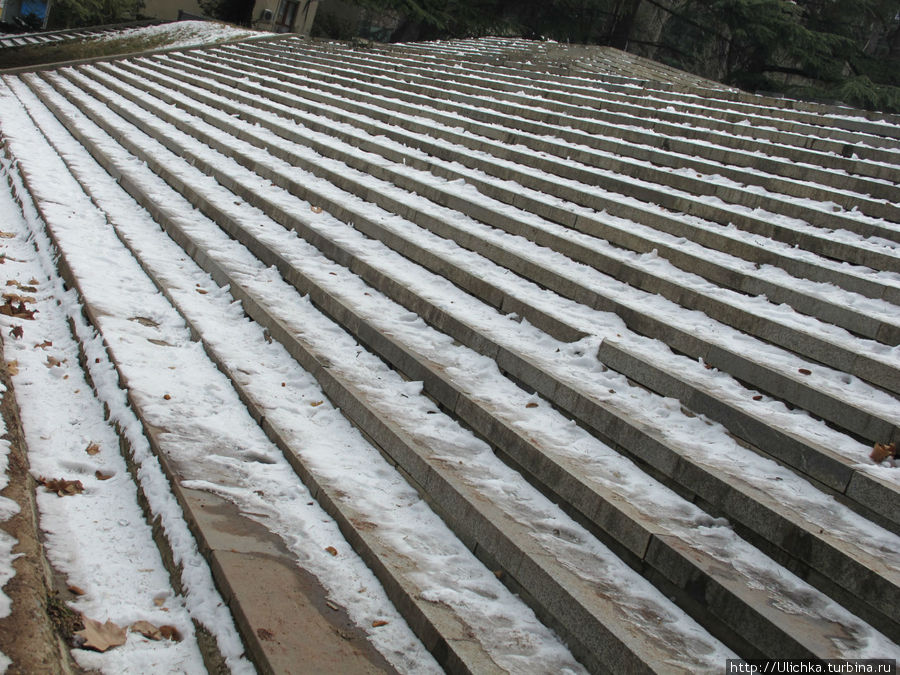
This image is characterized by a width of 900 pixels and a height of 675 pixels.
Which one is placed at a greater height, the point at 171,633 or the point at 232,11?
the point at 232,11

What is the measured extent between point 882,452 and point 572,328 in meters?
1.63

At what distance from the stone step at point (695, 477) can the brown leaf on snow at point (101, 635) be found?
174 centimetres

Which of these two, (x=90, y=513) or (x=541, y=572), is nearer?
(x=541, y=572)

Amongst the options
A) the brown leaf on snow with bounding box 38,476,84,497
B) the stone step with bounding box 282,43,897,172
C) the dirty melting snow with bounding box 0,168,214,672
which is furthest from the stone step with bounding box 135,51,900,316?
the brown leaf on snow with bounding box 38,476,84,497

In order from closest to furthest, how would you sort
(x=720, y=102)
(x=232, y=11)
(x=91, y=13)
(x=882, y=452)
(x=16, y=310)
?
(x=882, y=452)
(x=16, y=310)
(x=720, y=102)
(x=91, y=13)
(x=232, y=11)

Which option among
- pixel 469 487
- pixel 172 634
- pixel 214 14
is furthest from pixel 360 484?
pixel 214 14

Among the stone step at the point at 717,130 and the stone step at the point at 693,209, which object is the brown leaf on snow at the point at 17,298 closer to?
the stone step at the point at 693,209

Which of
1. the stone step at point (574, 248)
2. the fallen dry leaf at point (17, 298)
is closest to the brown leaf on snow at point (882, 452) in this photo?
the stone step at point (574, 248)

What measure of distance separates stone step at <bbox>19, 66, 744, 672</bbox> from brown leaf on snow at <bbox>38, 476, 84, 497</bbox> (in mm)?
973

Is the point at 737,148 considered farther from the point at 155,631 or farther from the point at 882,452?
the point at 155,631

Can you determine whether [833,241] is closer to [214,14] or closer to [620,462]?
[620,462]

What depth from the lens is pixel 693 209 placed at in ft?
19.1

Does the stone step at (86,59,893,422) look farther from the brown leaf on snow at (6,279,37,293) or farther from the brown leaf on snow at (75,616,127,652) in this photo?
the brown leaf on snow at (75,616,127,652)

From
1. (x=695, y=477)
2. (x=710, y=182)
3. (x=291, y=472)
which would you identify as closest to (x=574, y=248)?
(x=710, y=182)
